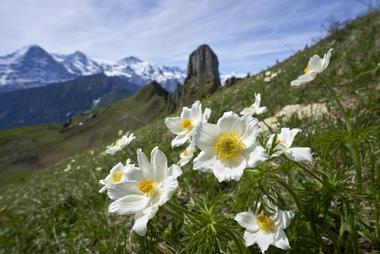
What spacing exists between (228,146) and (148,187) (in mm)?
503

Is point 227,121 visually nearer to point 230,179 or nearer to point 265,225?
point 230,179

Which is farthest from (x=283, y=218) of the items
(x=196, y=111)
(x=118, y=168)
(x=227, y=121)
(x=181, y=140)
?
(x=118, y=168)

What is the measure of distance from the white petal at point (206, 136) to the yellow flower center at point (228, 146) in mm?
25

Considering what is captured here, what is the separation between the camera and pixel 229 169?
1963mm

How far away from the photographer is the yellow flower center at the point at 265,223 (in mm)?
2141

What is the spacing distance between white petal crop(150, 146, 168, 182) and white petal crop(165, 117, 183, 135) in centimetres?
70

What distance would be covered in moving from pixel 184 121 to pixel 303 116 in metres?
3.23

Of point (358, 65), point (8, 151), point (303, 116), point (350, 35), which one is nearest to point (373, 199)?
point (303, 116)

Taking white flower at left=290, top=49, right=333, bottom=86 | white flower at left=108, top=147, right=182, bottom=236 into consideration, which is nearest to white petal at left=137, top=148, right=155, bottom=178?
white flower at left=108, top=147, right=182, bottom=236

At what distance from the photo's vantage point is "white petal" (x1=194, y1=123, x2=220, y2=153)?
2092 millimetres

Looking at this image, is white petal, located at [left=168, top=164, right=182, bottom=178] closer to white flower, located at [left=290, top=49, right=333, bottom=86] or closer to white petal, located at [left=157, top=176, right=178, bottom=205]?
white petal, located at [left=157, top=176, right=178, bottom=205]

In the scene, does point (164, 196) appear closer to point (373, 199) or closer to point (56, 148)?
point (373, 199)

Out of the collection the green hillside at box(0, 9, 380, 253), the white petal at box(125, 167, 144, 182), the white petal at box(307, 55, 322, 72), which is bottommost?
the green hillside at box(0, 9, 380, 253)

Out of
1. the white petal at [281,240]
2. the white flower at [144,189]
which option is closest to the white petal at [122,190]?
the white flower at [144,189]
